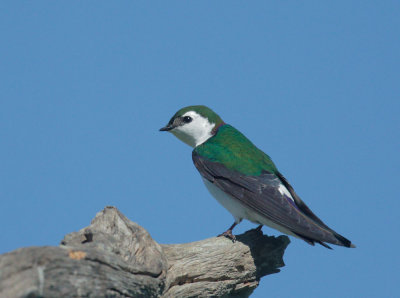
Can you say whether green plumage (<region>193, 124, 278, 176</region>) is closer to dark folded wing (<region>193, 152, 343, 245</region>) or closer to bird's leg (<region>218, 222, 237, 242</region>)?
dark folded wing (<region>193, 152, 343, 245</region>)

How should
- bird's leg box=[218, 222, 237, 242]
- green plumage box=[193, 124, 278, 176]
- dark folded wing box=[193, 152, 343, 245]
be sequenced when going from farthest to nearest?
1. green plumage box=[193, 124, 278, 176]
2. bird's leg box=[218, 222, 237, 242]
3. dark folded wing box=[193, 152, 343, 245]

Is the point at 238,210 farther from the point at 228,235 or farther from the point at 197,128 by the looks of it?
the point at 197,128

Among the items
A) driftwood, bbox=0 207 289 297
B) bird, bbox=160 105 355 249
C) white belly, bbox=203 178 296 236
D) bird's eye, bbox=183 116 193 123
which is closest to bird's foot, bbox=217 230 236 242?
bird, bbox=160 105 355 249

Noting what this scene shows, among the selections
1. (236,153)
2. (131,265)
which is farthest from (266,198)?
A: (131,265)

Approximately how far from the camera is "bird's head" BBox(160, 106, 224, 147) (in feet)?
28.7

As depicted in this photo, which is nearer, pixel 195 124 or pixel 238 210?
pixel 238 210

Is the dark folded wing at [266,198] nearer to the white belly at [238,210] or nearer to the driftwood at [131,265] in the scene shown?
the white belly at [238,210]

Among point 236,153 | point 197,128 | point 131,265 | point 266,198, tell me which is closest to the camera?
point 131,265

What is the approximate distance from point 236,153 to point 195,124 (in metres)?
1.16

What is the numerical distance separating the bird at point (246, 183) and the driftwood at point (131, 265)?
355 mm

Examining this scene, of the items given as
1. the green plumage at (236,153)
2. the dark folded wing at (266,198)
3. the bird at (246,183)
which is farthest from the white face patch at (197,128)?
the dark folded wing at (266,198)

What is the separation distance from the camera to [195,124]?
28.8 feet

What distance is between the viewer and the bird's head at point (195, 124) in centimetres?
876

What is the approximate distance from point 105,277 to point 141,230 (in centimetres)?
109
